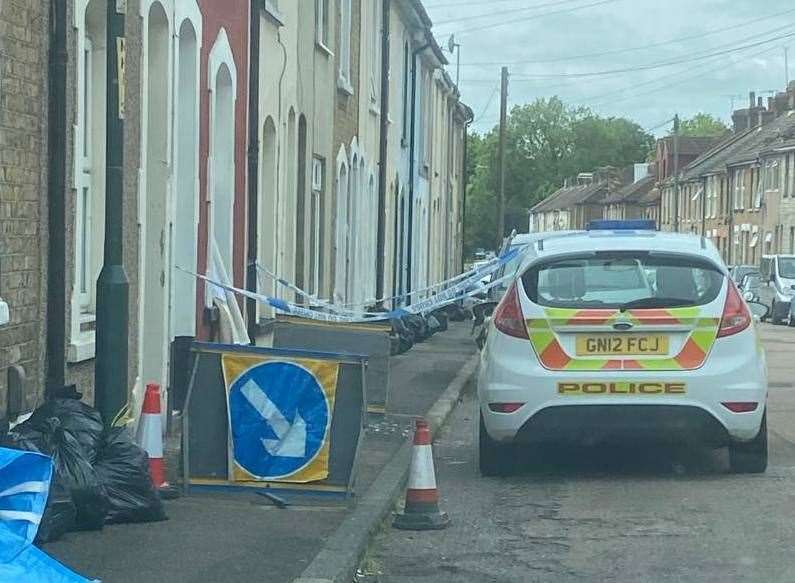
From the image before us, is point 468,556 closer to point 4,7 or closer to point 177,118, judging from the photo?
point 4,7

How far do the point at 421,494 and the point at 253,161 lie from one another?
7.10 metres

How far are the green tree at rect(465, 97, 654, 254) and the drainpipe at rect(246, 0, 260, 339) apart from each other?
103809 mm

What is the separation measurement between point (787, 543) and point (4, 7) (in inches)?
201

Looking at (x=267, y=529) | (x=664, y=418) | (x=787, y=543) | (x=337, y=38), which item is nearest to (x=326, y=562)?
(x=267, y=529)

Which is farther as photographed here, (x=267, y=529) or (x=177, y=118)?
(x=177, y=118)

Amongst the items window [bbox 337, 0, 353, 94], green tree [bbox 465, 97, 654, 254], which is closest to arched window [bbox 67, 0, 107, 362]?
window [bbox 337, 0, 353, 94]

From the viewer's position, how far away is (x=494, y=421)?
10.2 meters

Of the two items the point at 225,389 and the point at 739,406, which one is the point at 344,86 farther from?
the point at 225,389

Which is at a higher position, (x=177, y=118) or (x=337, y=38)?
(x=337, y=38)

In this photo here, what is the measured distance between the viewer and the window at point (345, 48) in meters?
21.7

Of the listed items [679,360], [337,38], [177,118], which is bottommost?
[679,360]

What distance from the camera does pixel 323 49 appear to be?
19531mm

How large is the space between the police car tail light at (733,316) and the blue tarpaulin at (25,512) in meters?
5.69

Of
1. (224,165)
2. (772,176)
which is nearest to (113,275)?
(224,165)
